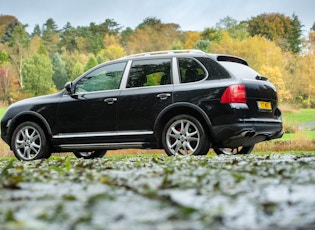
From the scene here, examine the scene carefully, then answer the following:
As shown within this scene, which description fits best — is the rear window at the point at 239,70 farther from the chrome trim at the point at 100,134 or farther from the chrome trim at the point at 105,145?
the chrome trim at the point at 105,145

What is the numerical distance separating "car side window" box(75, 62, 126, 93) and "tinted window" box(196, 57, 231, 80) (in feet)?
4.90

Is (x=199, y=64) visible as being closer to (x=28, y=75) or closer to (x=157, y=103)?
(x=157, y=103)

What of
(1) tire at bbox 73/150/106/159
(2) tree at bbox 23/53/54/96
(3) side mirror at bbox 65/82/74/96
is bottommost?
(1) tire at bbox 73/150/106/159

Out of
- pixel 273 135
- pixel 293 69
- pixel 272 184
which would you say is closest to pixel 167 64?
pixel 273 135

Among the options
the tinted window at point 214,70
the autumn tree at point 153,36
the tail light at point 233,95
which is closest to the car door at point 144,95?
the tinted window at point 214,70

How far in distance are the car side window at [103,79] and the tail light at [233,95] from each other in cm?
195

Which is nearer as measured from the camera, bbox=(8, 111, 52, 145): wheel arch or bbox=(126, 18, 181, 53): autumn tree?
bbox=(8, 111, 52, 145): wheel arch

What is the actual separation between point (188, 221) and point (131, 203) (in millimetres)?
551

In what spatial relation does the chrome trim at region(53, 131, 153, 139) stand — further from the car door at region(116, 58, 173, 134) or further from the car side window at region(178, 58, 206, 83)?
the car side window at region(178, 58, 206, 83)

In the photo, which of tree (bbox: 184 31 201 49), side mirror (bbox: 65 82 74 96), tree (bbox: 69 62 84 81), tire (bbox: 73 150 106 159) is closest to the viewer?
side mirror (bbox: 65 82 74 96)

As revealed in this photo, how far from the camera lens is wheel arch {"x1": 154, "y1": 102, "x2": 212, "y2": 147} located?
8.67 m

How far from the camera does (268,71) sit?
3909 cm

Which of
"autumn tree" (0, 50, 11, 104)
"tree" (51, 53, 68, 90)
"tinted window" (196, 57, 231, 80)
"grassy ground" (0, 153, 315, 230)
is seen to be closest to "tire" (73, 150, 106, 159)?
"tinted window" (196, 57, 231, 80)

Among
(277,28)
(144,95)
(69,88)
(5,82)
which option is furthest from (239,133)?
(277,28)
